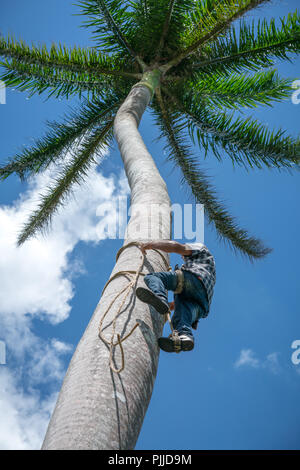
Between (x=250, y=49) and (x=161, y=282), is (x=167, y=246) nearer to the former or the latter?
(x=161, y=282)

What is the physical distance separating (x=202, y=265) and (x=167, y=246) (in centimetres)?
38

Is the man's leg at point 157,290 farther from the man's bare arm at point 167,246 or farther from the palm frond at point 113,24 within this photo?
the palm frond at point 113,24

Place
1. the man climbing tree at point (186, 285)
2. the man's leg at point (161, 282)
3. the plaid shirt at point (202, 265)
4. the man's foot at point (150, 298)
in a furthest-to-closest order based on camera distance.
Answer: the plaid shirt at point (202, 265)
the man climbing tree at point (186, 285)
the man's leg at point (161, 282)
the man's foot at point (150, 298)

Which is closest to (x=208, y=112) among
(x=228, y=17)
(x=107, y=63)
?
(x=228, y=17)

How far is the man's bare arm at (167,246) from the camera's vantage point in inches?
122

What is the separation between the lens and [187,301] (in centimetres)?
319

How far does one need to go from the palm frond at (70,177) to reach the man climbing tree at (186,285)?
19.6 feet

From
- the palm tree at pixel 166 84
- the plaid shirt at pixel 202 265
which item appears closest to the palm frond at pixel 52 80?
the palm tree at pixel 166 84

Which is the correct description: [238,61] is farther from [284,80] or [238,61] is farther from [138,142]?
[138,142]

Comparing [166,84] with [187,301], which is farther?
[166,84]

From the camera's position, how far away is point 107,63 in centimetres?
844

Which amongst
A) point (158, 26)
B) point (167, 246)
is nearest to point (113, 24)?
point (158, 26)
